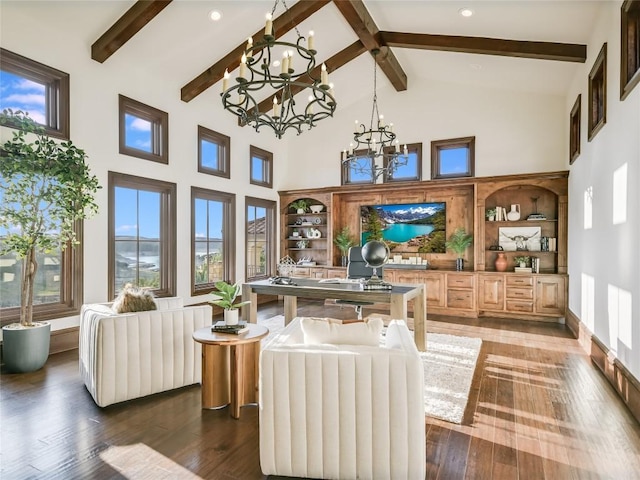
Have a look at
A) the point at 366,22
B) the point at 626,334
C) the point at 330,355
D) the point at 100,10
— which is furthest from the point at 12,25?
the point at 626,334

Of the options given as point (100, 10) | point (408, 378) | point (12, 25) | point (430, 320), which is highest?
point (100, 10)

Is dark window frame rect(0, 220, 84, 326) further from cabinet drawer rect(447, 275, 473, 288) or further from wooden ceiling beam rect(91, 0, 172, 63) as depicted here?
cabinet drawer rect(447, 275, 473, 288)

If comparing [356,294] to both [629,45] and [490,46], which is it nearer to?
[629,45]

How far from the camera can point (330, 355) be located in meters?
1.85

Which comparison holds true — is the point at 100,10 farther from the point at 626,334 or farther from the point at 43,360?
the point at 626,334

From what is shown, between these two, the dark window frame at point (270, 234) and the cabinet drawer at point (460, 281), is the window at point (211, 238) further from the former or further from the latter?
the cabinet drawer at point (460, 281)

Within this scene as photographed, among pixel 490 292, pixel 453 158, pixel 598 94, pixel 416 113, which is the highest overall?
pixel 416 113

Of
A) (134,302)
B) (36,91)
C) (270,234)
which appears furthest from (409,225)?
(36,91)

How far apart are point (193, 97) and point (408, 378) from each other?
5.58 metres

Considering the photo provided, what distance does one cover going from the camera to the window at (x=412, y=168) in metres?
7.12

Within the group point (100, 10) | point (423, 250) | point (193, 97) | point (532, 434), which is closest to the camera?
point (532, 434)

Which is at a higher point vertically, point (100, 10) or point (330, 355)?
point (100, 10)

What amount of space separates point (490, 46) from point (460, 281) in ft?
11.8

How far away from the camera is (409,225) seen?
23.8 ft
